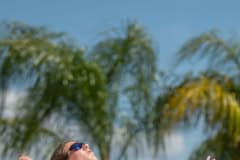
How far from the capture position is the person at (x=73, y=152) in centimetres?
381

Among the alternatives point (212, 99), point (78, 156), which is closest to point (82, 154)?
point (78, 156)

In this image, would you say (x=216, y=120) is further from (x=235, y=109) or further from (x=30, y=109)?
(x=30, y=109)

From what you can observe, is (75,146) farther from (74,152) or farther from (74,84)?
(74,84)

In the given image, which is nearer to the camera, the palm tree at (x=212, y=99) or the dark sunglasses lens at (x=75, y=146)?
the dark sunglasses lens at (x=75, y=146)

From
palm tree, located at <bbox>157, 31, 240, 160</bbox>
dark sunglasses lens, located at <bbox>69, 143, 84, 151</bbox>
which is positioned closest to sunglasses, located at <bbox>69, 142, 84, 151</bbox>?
dark sunglasses lens, located at <bbox>69, 143, 84, 151</bbox>

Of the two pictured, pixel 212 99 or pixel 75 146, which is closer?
pixel 75 146

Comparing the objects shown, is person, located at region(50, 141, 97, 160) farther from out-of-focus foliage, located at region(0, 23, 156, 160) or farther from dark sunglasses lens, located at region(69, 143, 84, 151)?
out-of-focus foliage, located at region(0, 23, 156, 160)

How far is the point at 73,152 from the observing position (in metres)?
3.83

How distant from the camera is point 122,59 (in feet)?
37.2

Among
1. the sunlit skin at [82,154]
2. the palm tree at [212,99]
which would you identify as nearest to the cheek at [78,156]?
the sunlit skin at [82,154]

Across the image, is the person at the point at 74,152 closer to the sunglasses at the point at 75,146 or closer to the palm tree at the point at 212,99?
the sunglasses at the point at 75,146

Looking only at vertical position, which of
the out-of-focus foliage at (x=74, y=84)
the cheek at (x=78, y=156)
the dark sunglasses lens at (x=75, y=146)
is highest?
the out-of-focus foliage at (x=74, y=84)

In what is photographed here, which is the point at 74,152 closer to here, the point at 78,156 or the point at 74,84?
the point at 78,156

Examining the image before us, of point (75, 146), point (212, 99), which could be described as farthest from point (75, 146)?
point (212, 99)
